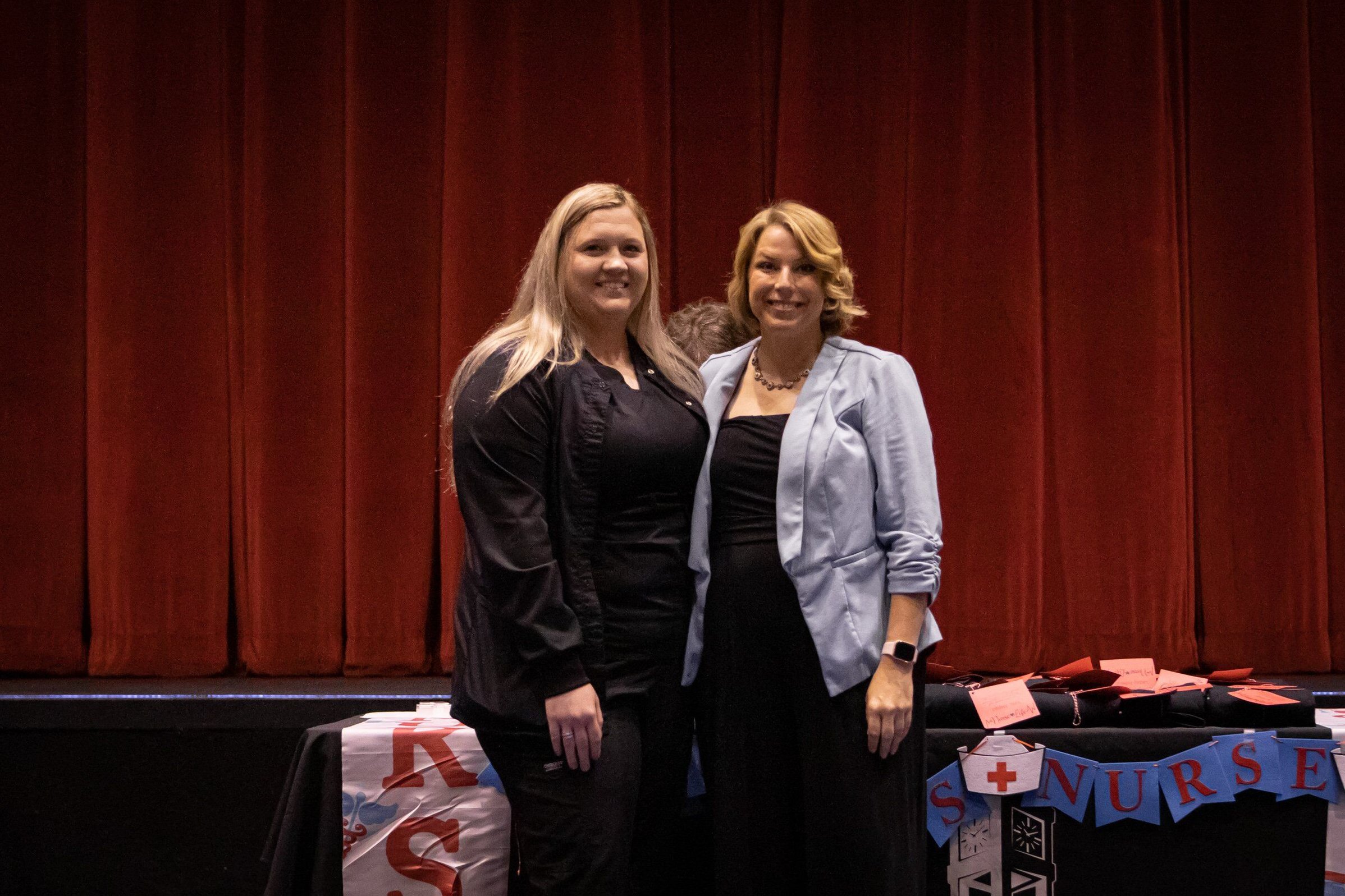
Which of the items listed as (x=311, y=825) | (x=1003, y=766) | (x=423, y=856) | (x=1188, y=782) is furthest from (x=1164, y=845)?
(x=311, y=825)

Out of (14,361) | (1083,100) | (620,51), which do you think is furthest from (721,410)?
(14,361)

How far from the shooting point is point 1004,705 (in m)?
2.13

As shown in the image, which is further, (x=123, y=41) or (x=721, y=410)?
(x=123, y=41)

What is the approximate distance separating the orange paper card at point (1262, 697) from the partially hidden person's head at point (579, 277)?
4.84 ft

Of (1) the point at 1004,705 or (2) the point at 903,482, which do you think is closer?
(2) the point at 903,482

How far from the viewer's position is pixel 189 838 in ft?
9.30

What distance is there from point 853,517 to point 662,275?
2136mm

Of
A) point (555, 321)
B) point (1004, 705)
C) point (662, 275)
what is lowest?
point (1004, 705)

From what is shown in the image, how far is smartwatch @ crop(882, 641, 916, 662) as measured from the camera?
1.58 metres

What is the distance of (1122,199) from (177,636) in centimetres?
349

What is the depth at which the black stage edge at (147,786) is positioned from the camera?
281 cm

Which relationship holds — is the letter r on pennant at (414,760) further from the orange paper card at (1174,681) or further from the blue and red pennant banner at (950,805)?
the orange paper card at (1174,681)

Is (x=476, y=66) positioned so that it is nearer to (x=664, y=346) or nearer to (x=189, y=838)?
(x=664, y=346)

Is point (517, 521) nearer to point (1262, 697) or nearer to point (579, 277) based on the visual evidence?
point (579, 277)
